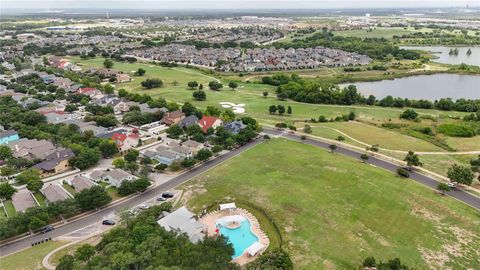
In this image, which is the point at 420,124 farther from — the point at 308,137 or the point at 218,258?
the point at 218,258

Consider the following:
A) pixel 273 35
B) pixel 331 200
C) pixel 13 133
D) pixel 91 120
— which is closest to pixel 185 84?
pixel 91 120

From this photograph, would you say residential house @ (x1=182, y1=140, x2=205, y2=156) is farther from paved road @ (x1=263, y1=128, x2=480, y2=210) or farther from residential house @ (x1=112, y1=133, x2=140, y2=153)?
paved road @ (x1=263, y1=128, x2=480, y2=210)

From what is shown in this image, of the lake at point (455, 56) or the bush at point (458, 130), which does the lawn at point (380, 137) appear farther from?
the lake at point (455, 56)

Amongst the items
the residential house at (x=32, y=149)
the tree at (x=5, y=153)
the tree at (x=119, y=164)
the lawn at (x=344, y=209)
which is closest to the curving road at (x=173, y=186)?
the lawn at (x=344, y=209)

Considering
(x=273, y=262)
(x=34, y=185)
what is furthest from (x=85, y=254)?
(x=34, y=185)

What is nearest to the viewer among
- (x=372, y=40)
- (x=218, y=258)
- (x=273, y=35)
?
(x=218, y=258)
